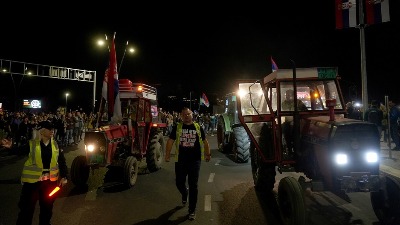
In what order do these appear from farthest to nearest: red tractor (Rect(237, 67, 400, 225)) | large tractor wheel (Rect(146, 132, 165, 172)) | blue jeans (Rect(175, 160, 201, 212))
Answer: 1. large tractor wheel (Rect(146, 132, 165, 172))
2. blue jeans (Rect(175, 160, 201, 212))
3. red tractor (Rect(237, 67, 400, 225))

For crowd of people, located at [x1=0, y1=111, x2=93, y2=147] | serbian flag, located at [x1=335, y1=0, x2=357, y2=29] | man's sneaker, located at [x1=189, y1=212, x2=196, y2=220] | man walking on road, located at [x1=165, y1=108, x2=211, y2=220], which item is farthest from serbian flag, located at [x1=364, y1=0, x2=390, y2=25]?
crowd of people, located at [x1=0, y1=111, x2=93, y2=147]

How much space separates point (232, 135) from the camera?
43.2 feet

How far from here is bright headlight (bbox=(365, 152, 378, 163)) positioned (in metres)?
4.68

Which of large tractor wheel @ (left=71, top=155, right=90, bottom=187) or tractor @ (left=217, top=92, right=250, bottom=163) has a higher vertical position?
tractor @ (left=217, top=92, right=250, bottom=163)

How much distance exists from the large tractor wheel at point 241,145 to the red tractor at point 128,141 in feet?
8.32

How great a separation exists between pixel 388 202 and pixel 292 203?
1.48 metres

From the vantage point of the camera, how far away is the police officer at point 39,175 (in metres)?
4.54

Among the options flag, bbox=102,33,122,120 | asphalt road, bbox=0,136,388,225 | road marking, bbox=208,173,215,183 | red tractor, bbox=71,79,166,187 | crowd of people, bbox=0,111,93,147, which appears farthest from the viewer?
crowd of people, bbox=0,111,93,147

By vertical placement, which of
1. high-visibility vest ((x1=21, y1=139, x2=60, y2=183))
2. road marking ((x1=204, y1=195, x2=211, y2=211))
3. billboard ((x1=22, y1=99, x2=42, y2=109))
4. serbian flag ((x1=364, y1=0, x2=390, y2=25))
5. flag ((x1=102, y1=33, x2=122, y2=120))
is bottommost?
road marking ((x1=204, y1=195, x2=211, y2=211))

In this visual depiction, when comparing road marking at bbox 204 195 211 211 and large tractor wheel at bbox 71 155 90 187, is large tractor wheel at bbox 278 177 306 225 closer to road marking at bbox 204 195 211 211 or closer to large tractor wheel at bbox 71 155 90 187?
road marking at bbox 204 195 211 211

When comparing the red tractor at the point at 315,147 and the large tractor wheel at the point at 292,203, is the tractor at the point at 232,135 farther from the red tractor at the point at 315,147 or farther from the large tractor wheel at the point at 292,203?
the large tractor wheel at the point at 292,203

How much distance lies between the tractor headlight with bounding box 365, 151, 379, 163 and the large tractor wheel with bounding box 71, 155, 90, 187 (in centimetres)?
605

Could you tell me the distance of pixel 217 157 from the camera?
42.9 feet

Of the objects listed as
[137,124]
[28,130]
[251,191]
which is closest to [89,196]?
[137,124]
